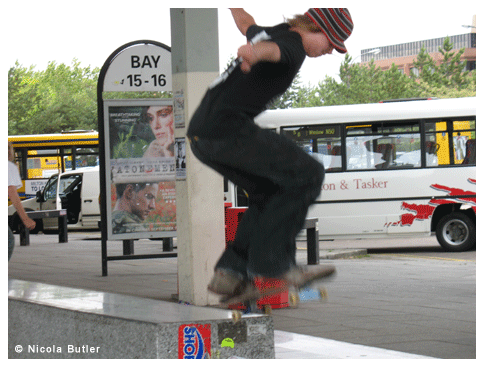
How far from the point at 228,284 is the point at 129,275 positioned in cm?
829

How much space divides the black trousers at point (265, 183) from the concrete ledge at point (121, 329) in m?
0.97

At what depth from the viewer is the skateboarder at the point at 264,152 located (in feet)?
8.86

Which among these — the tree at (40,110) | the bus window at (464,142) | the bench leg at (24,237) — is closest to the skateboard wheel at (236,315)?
the bus window at (464,142)

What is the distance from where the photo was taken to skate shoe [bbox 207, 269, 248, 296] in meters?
2.83

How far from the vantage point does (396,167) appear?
51.5 feet

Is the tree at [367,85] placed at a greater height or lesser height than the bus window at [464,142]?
greater

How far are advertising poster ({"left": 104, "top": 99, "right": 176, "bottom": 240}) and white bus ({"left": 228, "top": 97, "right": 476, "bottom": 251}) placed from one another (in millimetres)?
5039

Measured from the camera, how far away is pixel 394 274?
36.3ft

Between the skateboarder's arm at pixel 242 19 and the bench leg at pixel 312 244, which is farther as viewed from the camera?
the bench leg at pixel 312 244

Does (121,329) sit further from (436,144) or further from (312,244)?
(436,144)

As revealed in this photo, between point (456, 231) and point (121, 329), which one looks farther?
point (456, 231)

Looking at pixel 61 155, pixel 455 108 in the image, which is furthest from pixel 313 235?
pixel 61 155

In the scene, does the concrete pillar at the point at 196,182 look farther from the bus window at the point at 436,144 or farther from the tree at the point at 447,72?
the tree at the point at 447,72

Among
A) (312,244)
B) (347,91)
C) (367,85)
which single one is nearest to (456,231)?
(312,244)
